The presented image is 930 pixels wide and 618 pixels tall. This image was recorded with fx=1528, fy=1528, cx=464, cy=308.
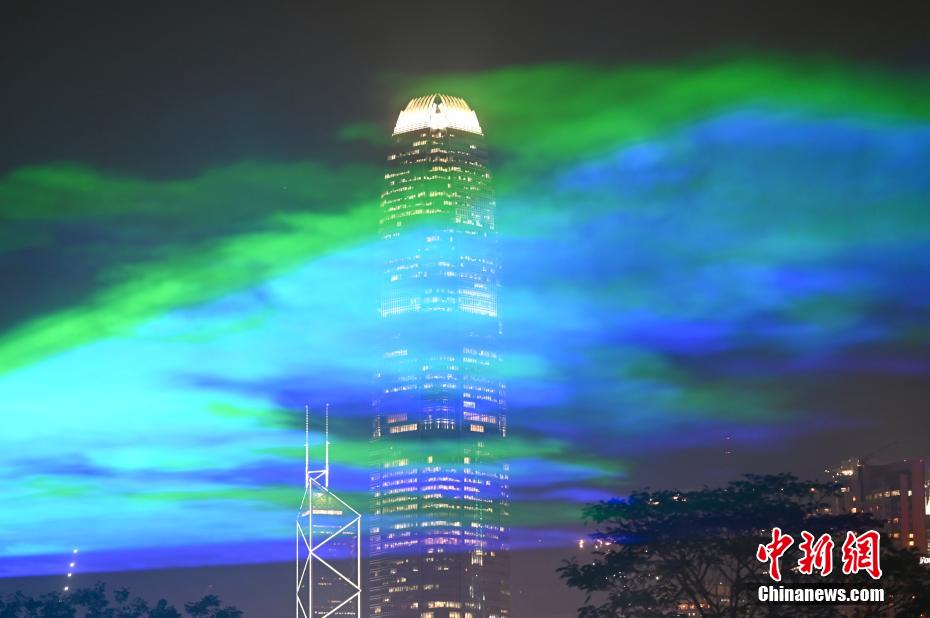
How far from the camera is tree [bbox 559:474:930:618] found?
6619 centimetres

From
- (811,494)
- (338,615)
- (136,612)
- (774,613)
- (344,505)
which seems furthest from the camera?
(338,615)

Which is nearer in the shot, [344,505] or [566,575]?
[566,575]

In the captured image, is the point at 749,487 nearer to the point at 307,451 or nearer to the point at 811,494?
the point at 811,494

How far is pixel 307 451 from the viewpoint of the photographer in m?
118

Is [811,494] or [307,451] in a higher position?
[307,451]

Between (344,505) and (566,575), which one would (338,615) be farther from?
(566,575)

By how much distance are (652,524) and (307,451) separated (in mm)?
53095

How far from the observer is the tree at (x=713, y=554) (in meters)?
66.2

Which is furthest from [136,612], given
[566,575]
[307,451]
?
[566,575]

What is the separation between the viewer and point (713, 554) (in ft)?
218

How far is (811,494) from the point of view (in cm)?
6881

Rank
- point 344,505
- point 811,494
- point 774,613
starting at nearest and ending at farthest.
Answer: point 774,613, point 811,494, point 344,505

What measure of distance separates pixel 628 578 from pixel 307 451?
53.3m

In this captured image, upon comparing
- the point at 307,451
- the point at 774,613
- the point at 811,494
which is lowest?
the point at 774,613
